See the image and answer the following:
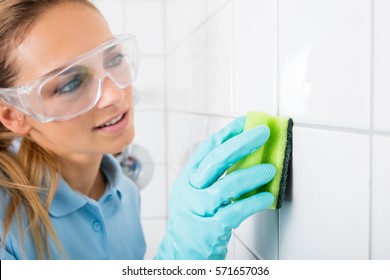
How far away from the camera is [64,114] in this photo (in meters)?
0.88

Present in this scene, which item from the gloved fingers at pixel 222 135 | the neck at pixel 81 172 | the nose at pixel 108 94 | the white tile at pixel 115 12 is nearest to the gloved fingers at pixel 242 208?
the gloved fingers at pixel 222 135

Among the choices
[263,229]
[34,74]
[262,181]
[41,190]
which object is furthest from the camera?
[41,190]

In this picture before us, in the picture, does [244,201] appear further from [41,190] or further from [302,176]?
[41,190]

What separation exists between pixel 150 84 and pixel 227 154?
136cm

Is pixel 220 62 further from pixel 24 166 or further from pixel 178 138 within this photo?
pixel 178 138

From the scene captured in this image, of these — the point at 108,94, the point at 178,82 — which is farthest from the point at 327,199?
the point at 178,82

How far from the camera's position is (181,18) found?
4.61 ft

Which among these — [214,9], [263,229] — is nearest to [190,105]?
[214,9]

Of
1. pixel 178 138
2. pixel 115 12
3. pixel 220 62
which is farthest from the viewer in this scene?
pixel 115 12

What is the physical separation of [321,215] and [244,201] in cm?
11

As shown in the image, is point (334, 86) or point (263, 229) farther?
point (263, 229)

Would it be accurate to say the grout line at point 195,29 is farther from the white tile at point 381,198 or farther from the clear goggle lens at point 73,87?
the white tile at point 381,198

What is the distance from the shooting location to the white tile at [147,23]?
1.83 metres
